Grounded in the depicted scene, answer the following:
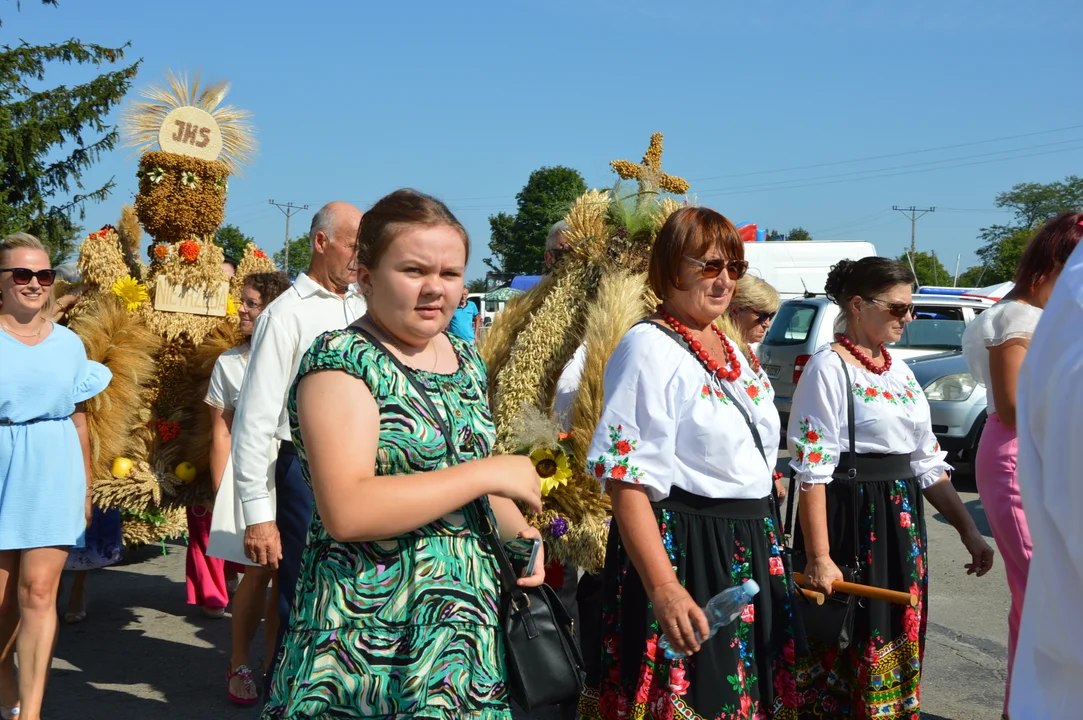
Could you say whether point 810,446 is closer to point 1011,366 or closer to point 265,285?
point 1011,366

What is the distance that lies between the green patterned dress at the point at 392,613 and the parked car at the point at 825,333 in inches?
381

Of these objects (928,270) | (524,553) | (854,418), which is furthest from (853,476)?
(928,270)

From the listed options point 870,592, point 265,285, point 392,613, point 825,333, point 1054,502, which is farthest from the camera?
point 825,333

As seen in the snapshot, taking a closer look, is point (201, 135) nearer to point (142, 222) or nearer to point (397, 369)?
point (142, 222)

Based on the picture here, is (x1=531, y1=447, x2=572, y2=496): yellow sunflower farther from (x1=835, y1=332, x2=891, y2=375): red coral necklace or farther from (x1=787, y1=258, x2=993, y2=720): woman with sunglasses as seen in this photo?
(x1=835, y1=332, x2=891, y2=375): red coral necklace

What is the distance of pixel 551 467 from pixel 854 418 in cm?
114

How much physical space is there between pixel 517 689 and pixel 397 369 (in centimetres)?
67

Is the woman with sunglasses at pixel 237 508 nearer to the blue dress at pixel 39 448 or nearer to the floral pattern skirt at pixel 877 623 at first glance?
the blue dress at pixel 39 448

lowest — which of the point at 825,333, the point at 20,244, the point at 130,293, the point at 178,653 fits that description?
the point at 178,653

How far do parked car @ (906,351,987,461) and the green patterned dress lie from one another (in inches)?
328

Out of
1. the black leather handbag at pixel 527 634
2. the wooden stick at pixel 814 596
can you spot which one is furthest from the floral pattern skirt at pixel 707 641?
the black leather handbag at pixel 527 634

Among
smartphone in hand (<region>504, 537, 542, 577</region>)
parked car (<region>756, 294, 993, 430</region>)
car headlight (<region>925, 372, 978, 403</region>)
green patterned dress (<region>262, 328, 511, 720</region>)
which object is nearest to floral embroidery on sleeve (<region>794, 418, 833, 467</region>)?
smartphone in hand (<region>504, 537, 542, 577</region>)

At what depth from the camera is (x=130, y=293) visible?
207 inches

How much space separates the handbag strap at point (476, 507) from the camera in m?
2.01
